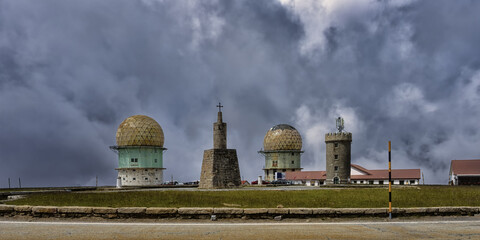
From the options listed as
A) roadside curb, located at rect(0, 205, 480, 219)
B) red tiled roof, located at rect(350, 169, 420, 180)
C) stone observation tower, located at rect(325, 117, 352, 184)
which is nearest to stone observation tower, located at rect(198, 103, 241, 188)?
roadside curb, located at rect(0, 205, 480, 219)

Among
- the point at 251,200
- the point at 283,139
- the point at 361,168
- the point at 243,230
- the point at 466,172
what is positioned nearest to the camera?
the point at 243,230

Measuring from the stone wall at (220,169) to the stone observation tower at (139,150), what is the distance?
29.6 meters

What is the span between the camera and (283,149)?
3428 inches

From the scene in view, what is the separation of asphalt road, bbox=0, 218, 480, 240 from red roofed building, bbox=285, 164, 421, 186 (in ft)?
190

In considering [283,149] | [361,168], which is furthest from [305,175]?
[361,168]

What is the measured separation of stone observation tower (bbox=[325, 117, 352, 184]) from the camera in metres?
68.5

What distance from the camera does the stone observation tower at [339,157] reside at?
68500mm

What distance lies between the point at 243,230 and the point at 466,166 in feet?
198

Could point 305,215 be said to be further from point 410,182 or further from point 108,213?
point 410,182

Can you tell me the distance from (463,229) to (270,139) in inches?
2933

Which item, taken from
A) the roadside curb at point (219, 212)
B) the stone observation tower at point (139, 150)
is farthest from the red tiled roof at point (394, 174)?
the roadside curb at point (219, 212)

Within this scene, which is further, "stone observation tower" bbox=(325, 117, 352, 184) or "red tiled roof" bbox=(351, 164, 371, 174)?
"red tiled roof" bbox=(351, 164, 371, 174)

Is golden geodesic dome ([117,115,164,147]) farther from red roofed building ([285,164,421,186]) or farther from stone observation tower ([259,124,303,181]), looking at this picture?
red roofed building ([285,164,421,186])

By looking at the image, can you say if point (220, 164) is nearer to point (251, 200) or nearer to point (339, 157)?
point (251, 200)
